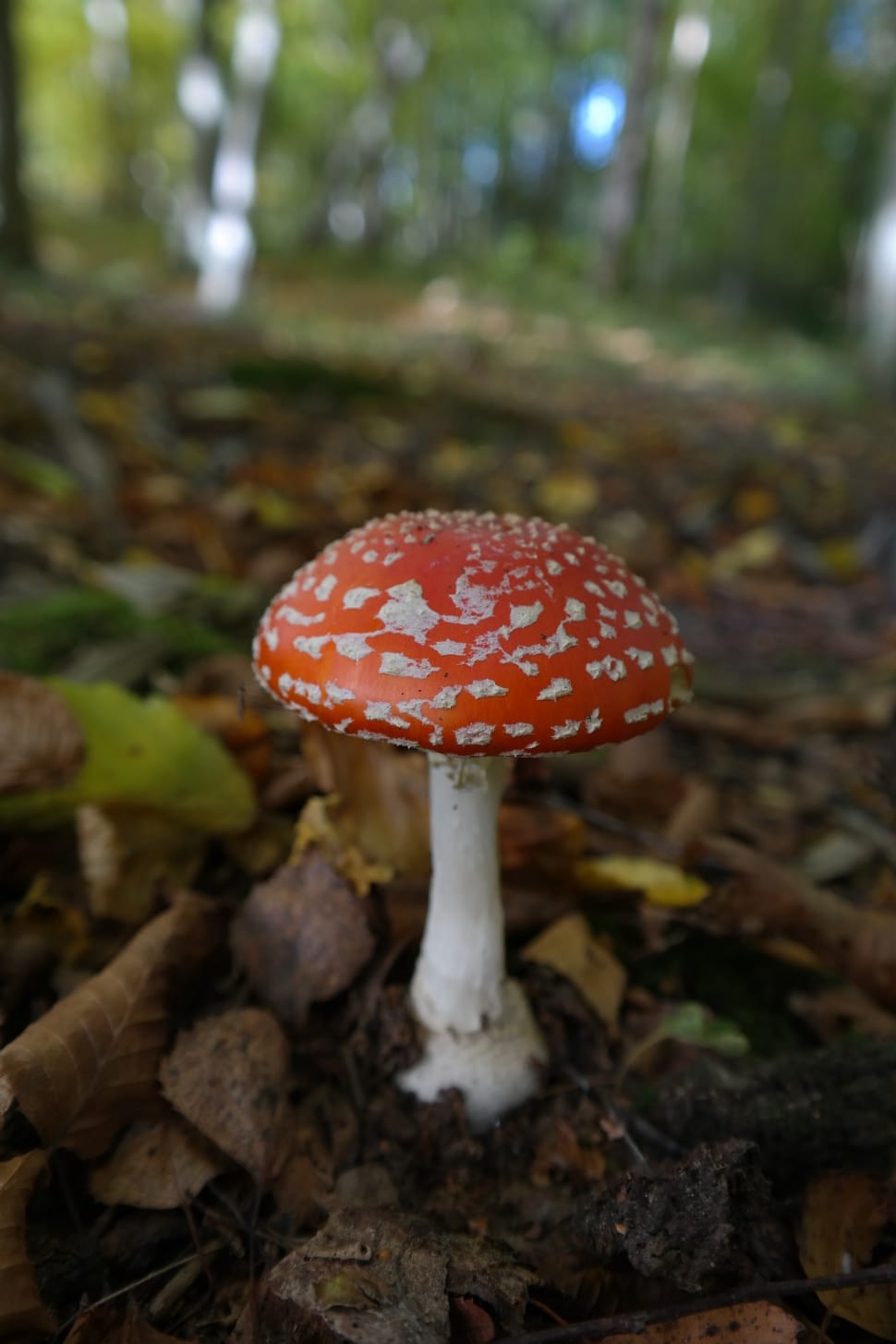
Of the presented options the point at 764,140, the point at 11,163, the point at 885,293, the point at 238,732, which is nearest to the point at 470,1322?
the point at 238,732

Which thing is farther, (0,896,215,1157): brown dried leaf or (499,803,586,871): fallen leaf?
(499,803,586,871): fallen leaf

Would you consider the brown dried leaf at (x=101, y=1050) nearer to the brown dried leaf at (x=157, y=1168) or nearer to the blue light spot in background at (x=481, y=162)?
the brown dried leaf at (x=157, y=1168)

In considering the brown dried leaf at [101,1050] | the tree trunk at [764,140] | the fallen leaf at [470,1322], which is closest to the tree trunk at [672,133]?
the tree trunk at [764,140]

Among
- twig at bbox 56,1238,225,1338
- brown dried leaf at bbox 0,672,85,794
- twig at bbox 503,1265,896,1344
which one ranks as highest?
brown dried leaf at bbox 0,672,85,794

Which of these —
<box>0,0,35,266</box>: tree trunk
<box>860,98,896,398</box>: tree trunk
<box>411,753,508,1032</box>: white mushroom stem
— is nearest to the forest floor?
<box>411,753,508,1032</box>: white mushroom stem

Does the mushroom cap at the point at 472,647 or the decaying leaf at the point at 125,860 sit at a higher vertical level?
the mushroom cap at the point at 472,647

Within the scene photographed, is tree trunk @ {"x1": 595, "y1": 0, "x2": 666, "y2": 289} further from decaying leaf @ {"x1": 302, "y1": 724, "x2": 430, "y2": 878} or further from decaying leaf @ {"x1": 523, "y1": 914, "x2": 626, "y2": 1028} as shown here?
decaying leaf @ {"x1": 523, "y1": 914, "x2": 626, "y2": 1028}
